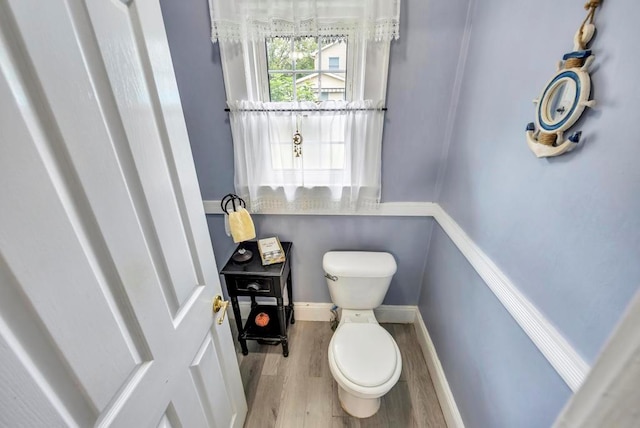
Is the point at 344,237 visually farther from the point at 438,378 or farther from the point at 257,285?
the point at 438,378

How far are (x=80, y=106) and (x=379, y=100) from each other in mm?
1205

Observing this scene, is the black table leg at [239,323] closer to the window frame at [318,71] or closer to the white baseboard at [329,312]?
the white baseboard at [329,312]

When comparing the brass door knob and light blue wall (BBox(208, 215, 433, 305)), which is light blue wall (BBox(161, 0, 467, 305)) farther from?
the brass door knob

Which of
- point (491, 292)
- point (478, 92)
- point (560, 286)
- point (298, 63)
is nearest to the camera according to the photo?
point (560, 286)

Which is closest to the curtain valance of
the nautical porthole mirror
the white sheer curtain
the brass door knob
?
the white sheer curtain

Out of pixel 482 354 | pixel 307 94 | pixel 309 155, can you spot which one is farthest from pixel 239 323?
pixel 307 94

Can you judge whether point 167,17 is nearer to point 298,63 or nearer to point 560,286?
point 298,63

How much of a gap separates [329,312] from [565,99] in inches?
67.1

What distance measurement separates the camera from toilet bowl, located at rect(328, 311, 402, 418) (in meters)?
1.17

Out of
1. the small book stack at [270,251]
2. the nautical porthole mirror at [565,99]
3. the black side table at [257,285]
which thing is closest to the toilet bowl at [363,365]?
the black side table at [257,285]

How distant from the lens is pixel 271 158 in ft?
4.81

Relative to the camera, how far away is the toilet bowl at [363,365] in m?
1.17

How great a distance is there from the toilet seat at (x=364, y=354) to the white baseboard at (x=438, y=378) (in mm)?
371

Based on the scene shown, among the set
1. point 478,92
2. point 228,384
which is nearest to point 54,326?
point 228,384
